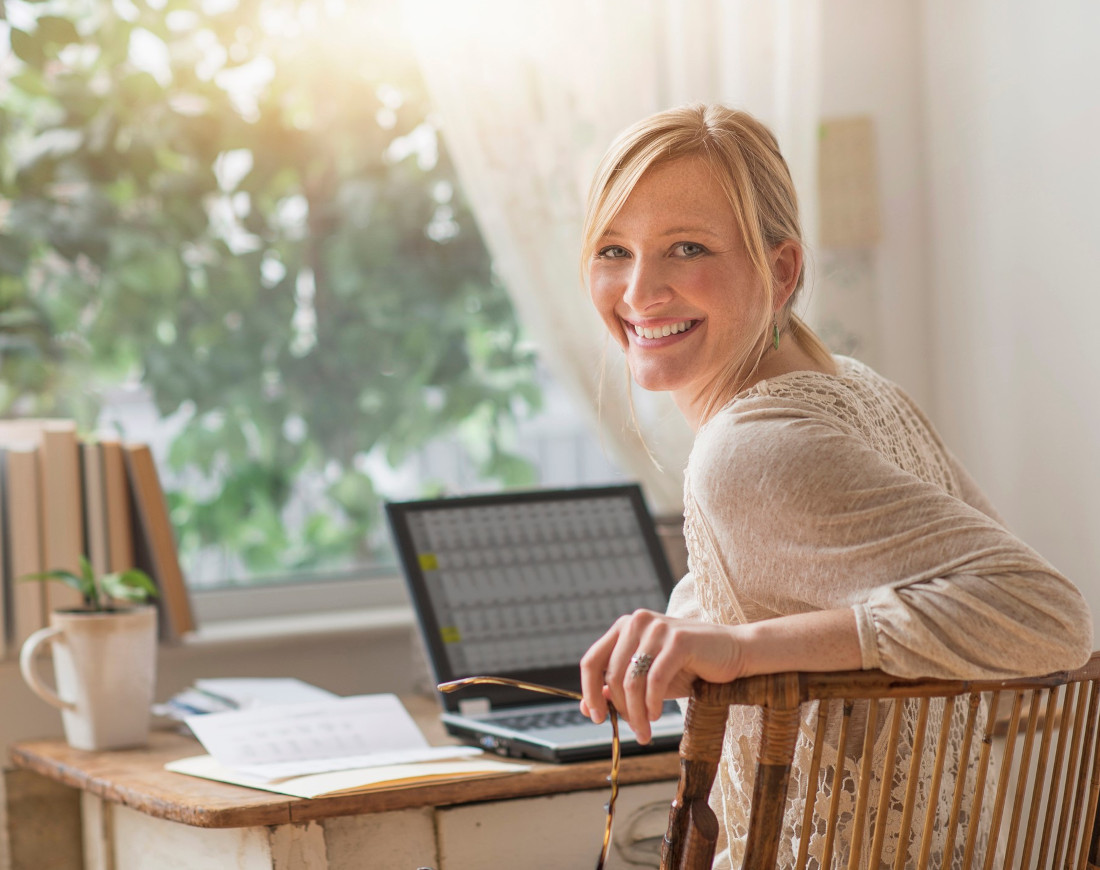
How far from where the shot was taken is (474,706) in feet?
4.58

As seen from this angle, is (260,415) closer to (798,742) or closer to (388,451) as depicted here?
(388,451)

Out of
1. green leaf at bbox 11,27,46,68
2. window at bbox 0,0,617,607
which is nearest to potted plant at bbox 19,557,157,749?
window at bbox 0,0,617,607

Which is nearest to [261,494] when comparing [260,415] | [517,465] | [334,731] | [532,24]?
[260,415]

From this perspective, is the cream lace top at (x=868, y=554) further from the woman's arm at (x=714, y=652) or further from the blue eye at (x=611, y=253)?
the blue eye at (x=611, y=253)

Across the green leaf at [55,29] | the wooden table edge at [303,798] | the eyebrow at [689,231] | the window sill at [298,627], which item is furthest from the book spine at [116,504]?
the eyebrow at [689,231]

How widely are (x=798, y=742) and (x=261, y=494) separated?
50.7 inches

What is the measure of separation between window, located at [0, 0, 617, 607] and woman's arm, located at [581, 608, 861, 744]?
132cm

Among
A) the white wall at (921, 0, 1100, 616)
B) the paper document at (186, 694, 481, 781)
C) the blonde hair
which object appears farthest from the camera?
the white wall at (921, 0, 1100, 616)

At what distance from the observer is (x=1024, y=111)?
180cm

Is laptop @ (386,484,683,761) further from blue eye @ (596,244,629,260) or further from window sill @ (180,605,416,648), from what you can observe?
blue eye @ (596,244,629,260)

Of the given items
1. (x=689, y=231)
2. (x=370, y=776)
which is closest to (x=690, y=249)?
(x=689, y=231)

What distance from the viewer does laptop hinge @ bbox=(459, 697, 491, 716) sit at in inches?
Result: 54.7

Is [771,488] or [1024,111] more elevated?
[1024,111]

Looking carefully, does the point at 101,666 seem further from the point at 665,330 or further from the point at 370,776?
the point at 665,330
